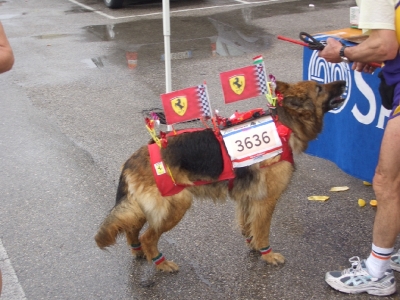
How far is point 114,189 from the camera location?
4711mm

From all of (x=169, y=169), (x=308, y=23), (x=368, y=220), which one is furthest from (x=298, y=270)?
(x=308, y=23)

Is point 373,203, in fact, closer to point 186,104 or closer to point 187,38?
point 186,104

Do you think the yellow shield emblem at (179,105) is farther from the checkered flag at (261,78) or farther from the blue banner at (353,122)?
the blue banner at (353,122)

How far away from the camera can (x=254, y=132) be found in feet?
10.9

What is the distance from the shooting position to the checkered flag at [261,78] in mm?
3336

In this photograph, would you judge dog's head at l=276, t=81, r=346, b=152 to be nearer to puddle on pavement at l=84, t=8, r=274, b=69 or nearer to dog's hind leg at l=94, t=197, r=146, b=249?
dog's hind leg at l=94, t=197, r=146, b=249

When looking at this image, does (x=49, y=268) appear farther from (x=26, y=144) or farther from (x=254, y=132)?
(x=26, y=144)

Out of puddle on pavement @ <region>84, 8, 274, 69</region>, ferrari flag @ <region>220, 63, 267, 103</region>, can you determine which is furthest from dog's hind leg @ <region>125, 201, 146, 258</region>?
puddle on pavement @ <region>84, 8, 274, 69</region>

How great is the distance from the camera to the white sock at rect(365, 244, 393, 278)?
123 inches

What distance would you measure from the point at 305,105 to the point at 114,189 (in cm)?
205

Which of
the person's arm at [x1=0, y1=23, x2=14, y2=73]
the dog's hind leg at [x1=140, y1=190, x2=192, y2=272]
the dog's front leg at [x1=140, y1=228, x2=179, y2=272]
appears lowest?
the dog's front leg at [x1=140, y1=228, x2=179, y2=272]

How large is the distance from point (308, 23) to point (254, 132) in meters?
7.64

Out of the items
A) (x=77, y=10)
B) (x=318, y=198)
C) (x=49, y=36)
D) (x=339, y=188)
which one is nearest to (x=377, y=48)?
(x=318, y=198)

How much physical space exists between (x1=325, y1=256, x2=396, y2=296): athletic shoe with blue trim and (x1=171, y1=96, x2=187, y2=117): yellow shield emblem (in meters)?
1.41
